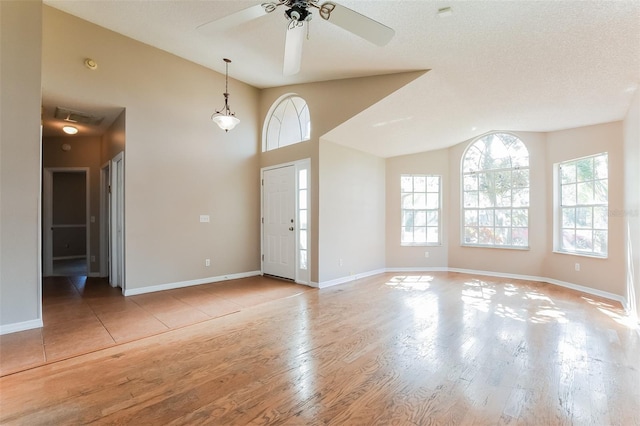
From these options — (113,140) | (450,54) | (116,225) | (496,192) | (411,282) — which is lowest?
(411,282)

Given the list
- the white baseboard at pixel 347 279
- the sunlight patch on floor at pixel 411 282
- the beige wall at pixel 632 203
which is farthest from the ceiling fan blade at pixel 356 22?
the sunlight patch on floor at pixel 411 282

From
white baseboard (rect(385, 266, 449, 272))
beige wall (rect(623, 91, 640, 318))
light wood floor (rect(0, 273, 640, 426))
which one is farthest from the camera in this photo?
white baseboard (rect(385, 266, 449, 272))

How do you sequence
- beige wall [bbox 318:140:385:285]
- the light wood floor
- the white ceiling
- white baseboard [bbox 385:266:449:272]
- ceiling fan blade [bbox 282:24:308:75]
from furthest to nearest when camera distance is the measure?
white baseboard [bbox 385:266:449:272], beige wall [bbox 318:140:385:285], the white ceiling, ceiling fan blade [bbox 282:24:308:75], the light wood floor

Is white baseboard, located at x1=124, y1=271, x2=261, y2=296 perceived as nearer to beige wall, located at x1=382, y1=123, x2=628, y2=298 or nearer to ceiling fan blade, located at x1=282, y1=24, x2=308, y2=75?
beige wall, located at x1=382, y1=123, x2=628, y2=298

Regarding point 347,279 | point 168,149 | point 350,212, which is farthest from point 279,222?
point 168,149

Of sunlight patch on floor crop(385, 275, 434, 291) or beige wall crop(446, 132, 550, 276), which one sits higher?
beige wall crop(446, 132, 550, 276)

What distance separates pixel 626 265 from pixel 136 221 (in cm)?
685

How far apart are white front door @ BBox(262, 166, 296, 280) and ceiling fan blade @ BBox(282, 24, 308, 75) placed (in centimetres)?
250

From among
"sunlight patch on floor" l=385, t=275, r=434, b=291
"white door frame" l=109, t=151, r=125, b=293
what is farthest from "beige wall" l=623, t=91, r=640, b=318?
"white door frame" l=109, t=151, r=125, b=293

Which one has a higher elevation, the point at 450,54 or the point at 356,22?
the point at 450,54

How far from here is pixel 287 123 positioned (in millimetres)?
5477

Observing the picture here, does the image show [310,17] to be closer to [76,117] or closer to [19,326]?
[19,326]

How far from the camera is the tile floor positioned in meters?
2.54

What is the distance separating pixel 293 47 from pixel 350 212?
327cm
